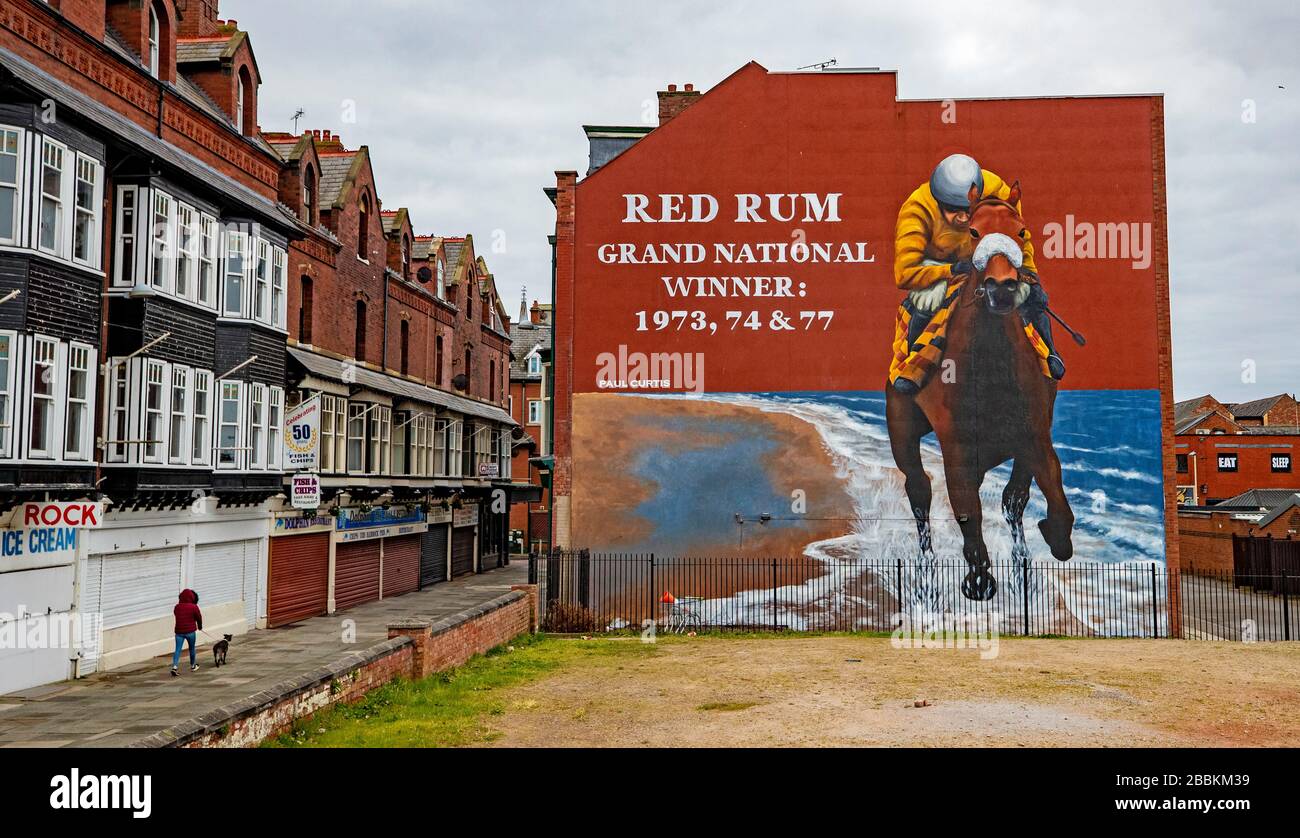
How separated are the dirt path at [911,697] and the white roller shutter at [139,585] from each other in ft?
27.3

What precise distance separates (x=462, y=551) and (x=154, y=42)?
85.7ft

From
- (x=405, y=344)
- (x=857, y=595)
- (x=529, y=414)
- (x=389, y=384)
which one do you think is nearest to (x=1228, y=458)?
(x=529, y=414)

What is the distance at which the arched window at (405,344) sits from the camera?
37.7 m

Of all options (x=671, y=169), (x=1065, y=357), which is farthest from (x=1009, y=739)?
(x=671, y=169)

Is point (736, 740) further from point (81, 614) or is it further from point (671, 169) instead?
point (671, 169)

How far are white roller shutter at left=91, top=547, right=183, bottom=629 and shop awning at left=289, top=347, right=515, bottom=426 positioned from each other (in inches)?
286

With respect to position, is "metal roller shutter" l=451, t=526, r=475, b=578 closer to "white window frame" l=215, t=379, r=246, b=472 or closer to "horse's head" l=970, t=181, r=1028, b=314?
"white window frame" l=215, t=379, r=246, b=472

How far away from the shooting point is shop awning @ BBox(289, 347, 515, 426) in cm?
2822

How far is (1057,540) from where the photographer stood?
27172 millimetres

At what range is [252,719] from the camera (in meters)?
11.3

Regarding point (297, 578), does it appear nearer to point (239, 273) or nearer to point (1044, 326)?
point (239, 273)

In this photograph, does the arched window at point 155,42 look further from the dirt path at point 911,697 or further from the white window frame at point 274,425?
the dirt path at point 911,697

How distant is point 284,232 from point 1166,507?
2447cm

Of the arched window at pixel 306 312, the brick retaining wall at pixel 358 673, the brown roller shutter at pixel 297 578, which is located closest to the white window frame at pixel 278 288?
the arched window at pixel 306 312
